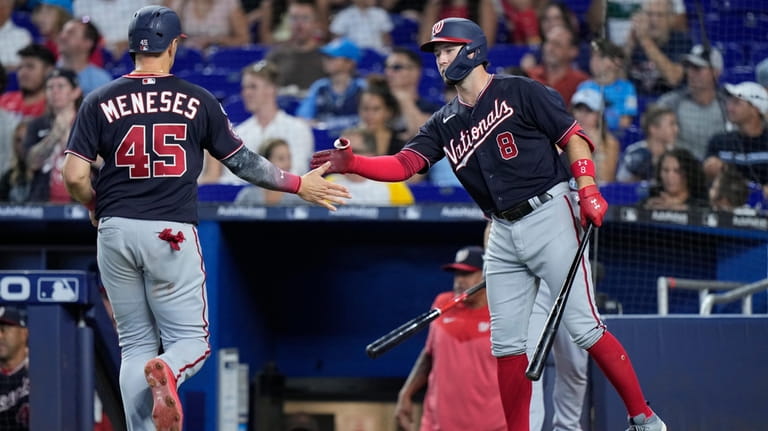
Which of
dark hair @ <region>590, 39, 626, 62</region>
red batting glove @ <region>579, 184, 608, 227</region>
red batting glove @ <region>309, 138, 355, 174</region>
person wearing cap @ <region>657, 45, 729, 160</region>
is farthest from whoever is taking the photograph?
A: person wearing cap @ <region>657, 45, 729, 160</region>

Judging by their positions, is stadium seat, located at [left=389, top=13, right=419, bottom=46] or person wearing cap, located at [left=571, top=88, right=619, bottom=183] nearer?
person wearing cap, located at [left=571, top=88, right=619, bottom=183]

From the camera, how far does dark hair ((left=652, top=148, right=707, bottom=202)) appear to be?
255 inches

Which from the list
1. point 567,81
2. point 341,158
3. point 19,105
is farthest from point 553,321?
point 19,105

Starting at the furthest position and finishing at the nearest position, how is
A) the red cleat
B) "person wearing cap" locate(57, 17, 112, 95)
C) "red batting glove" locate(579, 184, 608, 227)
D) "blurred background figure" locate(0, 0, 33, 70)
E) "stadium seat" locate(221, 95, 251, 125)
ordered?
"blurred background figure" locate(0, 0, 33, 70) → "person wearing cap" locate(57, 17, 112, 95) → "stadium seat" locate(221, 95, 251, 125) → "red batting glove" locate(579, 184, 608, 227) → the red cleat

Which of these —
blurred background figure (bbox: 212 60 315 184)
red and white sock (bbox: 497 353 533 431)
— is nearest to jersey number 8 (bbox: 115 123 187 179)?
red and white sock (bbox: 497 353 533 431)

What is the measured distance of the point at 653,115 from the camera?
6988 millimetres

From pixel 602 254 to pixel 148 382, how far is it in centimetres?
388

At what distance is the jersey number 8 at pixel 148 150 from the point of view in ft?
13.1

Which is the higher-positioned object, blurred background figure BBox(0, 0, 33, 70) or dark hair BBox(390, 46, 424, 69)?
blurred background figure BBox(0, 0, 33, 70)

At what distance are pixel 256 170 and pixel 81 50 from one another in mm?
4652

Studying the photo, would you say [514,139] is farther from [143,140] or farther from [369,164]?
[143,140]

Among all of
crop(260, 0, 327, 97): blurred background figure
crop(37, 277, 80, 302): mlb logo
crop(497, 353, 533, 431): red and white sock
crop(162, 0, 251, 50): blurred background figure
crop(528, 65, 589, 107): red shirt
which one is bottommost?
crop(497, 353, 533, 431): red and white sock

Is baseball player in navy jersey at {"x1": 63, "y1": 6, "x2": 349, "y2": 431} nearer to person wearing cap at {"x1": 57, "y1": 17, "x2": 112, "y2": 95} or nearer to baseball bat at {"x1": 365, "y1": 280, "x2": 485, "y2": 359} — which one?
baseball bat at {"x1": 365, "y1": 280, "x2": 485, "y2": 359}

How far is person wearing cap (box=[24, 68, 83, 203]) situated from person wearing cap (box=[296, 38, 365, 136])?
1.64 metres
